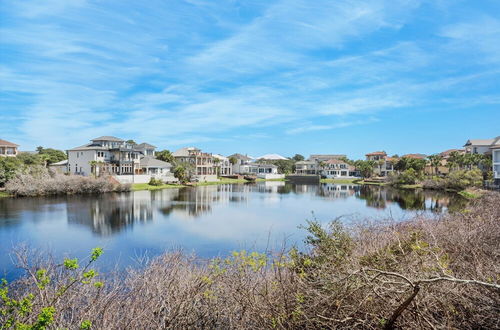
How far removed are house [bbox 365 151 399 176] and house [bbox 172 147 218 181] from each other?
147 feet

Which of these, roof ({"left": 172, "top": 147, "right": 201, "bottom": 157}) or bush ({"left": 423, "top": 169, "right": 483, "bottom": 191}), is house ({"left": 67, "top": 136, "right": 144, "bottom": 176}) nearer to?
roof ({"left": 172, "top": 147, "right": 201, "bottom": 157})

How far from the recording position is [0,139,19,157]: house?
65250 millimetres

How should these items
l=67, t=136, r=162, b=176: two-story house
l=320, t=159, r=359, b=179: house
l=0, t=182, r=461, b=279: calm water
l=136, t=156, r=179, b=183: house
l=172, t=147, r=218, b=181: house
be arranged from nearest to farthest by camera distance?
l=0, t=182, r=461, b=279: calm water → l=67, t=136, r=162, b=176: two-story house → l=136, t=156, r=179, b=183: house → l=172, t=147, r=218, b=181: house → l=320, t=159, r=359, b=179: house

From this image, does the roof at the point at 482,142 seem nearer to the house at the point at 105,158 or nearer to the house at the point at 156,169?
the house at the point at 156,169

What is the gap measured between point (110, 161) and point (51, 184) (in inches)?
707

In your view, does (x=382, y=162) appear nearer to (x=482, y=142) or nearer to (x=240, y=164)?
(x=482, y=142)

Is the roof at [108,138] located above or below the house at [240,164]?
above

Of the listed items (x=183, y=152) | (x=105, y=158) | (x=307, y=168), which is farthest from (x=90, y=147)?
(x=307, y=168)

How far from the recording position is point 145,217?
26.1 meters

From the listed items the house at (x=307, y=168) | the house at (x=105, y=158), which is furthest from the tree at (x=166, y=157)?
the house at (x=307, y=168)

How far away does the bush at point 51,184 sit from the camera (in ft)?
128

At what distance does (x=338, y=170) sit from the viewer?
9600cm

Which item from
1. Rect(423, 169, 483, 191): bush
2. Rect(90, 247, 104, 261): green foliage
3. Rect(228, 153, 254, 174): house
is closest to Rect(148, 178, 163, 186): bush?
Rect(228, 153, 254, 174): house

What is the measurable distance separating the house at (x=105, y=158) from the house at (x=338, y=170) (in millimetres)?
56468
